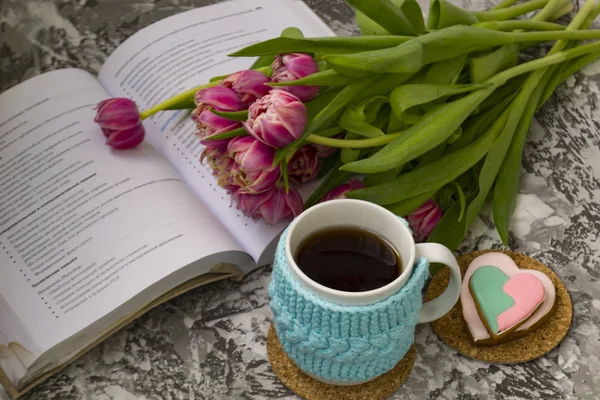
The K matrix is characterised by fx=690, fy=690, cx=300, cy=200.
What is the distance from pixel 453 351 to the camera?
0.68 m

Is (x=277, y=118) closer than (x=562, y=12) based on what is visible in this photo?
Yes

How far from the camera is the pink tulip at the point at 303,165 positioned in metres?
0.73

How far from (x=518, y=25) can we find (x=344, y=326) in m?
0.43

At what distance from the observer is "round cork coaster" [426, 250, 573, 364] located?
67cm

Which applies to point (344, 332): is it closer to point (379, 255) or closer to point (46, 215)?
point (379, 255)

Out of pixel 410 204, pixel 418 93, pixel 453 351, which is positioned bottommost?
pixel 453 351

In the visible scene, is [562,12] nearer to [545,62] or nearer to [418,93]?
[545,62]

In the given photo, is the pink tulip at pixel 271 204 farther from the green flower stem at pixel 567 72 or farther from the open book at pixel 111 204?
the green flower stem at pixel 567 72

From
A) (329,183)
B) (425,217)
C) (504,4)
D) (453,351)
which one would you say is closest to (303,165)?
(329,183)

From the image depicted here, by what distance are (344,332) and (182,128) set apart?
382 mm

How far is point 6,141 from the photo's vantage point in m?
0.81

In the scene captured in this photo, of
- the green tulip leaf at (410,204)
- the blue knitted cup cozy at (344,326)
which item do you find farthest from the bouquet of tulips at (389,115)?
the blue knitted cup cozy at (344,326)

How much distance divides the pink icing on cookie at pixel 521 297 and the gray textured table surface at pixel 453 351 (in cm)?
5

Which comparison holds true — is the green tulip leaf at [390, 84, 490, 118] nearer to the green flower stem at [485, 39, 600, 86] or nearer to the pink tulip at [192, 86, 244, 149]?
the green flower stem at [485, 39, 600, 86]
